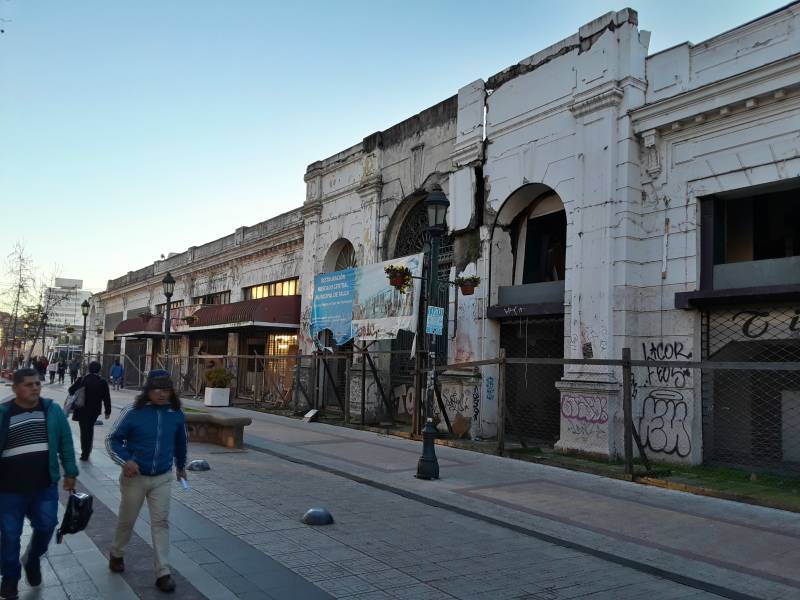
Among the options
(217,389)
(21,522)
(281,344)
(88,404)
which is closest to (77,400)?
(88,404)

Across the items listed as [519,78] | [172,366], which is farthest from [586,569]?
[172,366]

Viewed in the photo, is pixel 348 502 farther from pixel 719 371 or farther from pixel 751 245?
pixel 751 245

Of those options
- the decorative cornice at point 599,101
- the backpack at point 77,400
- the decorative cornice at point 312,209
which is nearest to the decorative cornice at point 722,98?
the decorative cornice at point 599,101

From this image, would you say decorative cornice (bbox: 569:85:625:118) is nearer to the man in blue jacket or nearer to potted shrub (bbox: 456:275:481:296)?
potted shrub (bbox: 456:275:481:296)

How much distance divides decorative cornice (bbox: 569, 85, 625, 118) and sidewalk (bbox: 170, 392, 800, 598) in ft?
24.3

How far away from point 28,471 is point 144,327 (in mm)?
33779

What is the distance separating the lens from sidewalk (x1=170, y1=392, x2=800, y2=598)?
255 inches

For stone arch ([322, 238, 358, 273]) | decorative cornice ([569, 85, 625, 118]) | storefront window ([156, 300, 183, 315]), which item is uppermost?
decorative cornice ([569, 85, 625, 118])

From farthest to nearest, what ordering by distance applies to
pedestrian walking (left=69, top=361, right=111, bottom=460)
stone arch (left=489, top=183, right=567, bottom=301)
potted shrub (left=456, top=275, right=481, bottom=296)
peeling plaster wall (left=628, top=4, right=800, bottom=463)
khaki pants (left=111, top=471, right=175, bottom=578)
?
stone arch (left=489, top=183, right=567, bottom=301)
potted shrub (left=456, top=275, right=481, bottom=296)
peeling plaster wall (left=628, top=4, right=800, bottom=463)
pedestrian walking (left=69, top=361, right=111, bottom=460)
khaki pants (left=111, top=471, right=175, bottom=578)

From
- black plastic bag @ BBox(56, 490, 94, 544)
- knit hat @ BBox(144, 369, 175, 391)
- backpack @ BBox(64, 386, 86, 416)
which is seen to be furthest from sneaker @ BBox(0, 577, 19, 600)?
backpack @ BBox(64, 386, 86, 416)

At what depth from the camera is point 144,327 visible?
36.7 metres

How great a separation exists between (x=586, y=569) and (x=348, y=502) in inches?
141

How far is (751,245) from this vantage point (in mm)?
12945

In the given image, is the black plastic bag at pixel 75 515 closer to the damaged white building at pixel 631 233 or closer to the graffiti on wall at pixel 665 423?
the damaged white building at pixel 631 233
